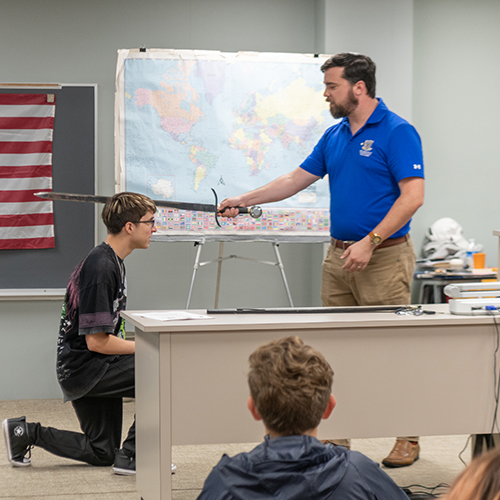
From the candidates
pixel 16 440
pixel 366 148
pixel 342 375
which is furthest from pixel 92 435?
pixel 366 148

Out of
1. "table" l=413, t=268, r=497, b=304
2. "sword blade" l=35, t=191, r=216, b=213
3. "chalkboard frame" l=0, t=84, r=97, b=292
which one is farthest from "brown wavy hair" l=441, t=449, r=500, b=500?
"chalkboard frame" l=0, t=84, r=97, b=292

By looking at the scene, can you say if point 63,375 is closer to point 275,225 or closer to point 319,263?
point 275,225

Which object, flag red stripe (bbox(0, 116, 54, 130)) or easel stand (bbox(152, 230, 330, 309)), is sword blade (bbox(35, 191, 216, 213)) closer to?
easel stand (bbox(152, 230, 330, 309))

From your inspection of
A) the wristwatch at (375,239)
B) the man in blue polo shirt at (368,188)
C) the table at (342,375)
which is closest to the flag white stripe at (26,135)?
the man in blue polo shirt at (368,188)

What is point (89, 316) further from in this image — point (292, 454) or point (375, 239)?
point (292, 454)

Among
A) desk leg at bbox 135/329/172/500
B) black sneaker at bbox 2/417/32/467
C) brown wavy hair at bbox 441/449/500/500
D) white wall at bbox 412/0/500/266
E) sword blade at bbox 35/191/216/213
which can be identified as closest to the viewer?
brown wavy hair at bbox 441/449/500/500

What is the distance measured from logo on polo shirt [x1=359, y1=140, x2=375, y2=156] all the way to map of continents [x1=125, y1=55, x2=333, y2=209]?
1.34m

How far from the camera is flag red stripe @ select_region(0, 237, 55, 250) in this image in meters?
4.01

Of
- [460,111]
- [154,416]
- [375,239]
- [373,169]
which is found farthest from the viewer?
[460,111]

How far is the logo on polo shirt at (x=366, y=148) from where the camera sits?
2662 mm

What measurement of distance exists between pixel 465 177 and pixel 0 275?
3.28 m

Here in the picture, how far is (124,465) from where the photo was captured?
2746 millimetres

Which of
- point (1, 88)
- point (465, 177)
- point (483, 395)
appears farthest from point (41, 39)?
point (483, 395)

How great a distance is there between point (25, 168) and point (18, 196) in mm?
183
